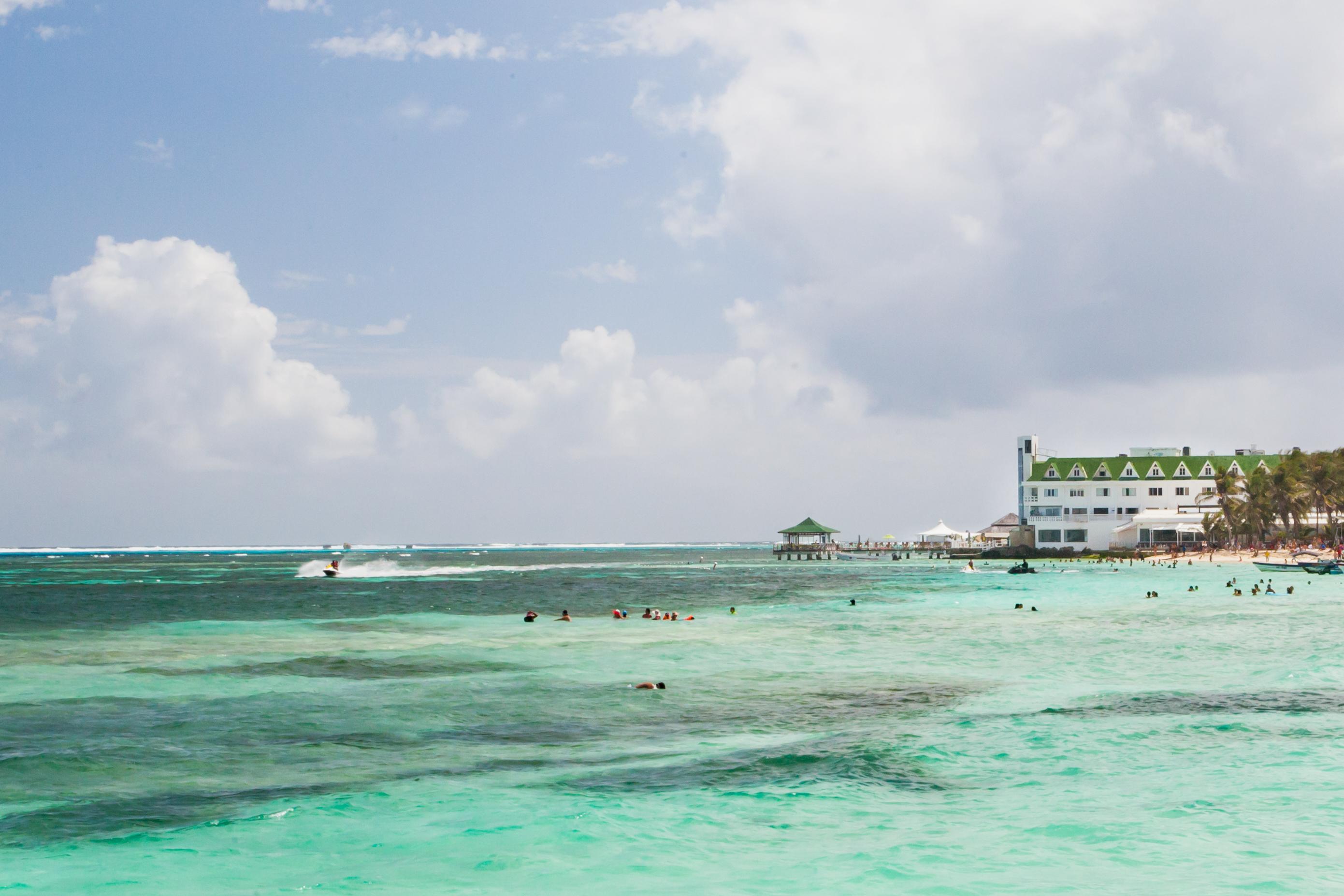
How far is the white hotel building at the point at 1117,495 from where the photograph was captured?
4525 inches

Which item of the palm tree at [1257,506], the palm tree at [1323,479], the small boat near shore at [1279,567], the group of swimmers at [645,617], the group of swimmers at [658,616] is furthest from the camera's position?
the palm tree at [1257,506]

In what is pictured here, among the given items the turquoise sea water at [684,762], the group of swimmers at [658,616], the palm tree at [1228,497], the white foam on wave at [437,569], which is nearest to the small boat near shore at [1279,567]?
the palm tree at [1228,497]

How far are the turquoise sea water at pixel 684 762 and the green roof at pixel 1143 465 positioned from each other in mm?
81902

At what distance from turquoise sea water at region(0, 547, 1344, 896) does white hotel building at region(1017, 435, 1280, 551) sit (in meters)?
80.5

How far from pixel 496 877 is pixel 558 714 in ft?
Answer: 32.5

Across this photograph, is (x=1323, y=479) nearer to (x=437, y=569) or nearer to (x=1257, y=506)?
(x=1257, y=506)

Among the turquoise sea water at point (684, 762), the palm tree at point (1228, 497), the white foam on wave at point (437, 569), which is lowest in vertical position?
the white foam on wave at point (437, 569)

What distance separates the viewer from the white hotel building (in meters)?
115

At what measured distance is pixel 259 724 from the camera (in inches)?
824

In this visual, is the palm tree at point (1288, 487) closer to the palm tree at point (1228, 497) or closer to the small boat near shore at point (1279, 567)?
the palm tree at point (1228, 497)

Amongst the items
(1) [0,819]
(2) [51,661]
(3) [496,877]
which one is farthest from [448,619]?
(3) [496,877]

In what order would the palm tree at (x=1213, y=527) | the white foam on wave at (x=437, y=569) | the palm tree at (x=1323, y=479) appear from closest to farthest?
the palm tree at (x=1323, y=479) → the palm tree at (x=1213, y=527) → the white foam on wave at (x=437, y=569)

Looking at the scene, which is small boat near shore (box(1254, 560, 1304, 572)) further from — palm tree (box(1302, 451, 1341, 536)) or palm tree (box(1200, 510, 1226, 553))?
palm tree (box(1200, 510, 1226, 553))

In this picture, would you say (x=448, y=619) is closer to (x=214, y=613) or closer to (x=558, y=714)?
(x=214, y=613)
